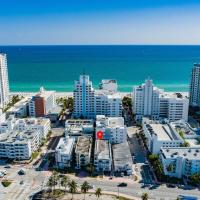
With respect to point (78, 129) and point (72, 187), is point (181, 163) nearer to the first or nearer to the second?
point (72, 187)

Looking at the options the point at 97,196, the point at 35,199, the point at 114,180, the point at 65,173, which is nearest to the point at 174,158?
the point at 114,180

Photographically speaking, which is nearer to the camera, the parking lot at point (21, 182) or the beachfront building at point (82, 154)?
the parking lot at point (21, 182)

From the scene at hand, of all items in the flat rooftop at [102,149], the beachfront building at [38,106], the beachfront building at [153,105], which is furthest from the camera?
the beachfront building at [38,106]

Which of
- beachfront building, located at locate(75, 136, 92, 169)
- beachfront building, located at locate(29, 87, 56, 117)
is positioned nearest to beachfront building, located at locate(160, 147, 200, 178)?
beachfront building, located at locate(75, 136, 92, 169)

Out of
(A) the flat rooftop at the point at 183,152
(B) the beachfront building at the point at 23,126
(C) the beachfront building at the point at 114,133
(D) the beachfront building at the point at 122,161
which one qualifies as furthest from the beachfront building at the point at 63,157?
(A) the flat rooftop at the point at 183,152

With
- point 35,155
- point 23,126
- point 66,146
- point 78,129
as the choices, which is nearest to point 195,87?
point 78,129

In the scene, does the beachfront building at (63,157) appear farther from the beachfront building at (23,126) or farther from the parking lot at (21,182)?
the beachfront building at (23,126)
